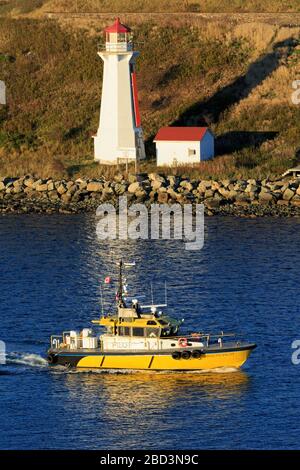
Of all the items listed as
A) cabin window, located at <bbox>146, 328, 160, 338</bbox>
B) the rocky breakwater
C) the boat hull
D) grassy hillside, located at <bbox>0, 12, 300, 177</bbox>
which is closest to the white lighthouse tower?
grassy hillside, located at <bbox>0, 12, 300, 177</bbox>

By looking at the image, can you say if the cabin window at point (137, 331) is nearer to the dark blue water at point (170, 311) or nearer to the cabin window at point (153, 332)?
the cabin window at point (153, 332)

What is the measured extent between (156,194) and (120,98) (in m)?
7.02

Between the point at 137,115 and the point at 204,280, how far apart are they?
23.7 meters

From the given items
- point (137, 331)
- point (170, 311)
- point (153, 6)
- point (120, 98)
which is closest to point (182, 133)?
point (120, 98)

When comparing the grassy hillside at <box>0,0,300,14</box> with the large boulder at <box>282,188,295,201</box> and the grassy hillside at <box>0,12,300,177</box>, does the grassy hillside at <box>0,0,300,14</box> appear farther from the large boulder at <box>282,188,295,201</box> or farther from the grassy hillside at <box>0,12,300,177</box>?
the large boulder at <box>282,188,295,201</box>

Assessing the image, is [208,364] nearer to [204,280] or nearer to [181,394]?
[181,394]

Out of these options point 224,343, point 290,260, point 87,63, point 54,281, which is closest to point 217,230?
point 290,260

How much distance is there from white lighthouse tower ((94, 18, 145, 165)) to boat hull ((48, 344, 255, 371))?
120 feet

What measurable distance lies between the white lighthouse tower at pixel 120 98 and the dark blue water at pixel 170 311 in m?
9.04

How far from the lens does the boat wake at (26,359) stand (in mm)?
54406

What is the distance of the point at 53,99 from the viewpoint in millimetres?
101312

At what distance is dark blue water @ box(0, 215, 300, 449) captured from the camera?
158ft

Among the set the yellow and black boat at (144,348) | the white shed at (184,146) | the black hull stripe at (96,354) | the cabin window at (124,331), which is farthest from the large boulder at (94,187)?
the cabin window at (124,331)

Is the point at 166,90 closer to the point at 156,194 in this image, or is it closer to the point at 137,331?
the point at 156,194
